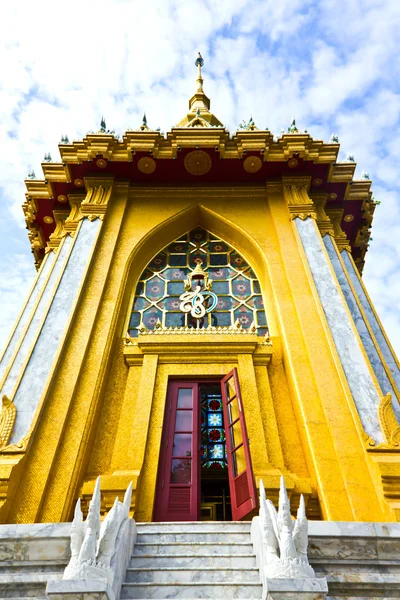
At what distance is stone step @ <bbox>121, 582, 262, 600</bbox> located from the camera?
399 centimetres

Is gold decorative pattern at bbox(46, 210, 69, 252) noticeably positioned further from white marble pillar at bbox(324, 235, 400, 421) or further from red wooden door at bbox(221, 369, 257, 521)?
white marble pillar at bbox(324, 235, 400, 421)

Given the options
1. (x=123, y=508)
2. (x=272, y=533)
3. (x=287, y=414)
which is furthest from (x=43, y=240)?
(x=272, y=533)

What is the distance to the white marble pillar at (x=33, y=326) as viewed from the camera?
730 centimetres

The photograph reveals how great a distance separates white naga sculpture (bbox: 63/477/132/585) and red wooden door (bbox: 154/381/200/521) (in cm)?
218

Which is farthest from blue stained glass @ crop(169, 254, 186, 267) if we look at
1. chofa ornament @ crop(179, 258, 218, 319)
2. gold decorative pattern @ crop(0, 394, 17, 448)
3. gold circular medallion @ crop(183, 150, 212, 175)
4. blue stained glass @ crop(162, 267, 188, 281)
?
gold decorative pattern @ crop(0, 394, 17, 448)

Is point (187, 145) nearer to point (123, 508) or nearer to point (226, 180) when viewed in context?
point (226, 180)

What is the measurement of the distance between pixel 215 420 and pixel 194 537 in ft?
13.5

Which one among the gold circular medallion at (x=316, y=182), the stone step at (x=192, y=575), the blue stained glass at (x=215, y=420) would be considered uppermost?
the gold circular medallion at (x=316, y=182)

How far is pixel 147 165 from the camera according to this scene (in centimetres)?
1071

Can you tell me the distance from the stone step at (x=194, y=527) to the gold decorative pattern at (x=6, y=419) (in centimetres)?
225

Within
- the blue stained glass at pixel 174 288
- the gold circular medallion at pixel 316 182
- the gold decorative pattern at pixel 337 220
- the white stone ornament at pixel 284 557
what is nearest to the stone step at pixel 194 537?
the white stone ornament at pixel 284 557

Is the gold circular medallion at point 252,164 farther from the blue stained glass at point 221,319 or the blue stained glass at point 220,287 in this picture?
the blue stained glass at point 221,319

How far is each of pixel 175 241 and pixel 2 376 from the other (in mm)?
4933

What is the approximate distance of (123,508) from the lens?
181 inches
